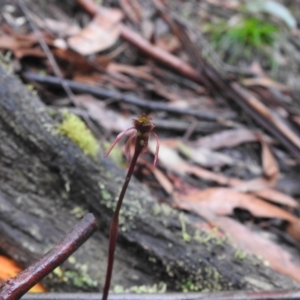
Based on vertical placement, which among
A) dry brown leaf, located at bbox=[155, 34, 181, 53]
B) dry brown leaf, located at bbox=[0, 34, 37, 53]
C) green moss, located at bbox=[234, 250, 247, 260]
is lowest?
dry brown leaf, located at bbox=[155, 34, 181, 53]

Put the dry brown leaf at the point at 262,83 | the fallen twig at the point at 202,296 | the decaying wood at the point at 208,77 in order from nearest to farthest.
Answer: the fallen twig at the point at 202,296, the decaying wood at the point at 208,77, the dry brown leaf at the point at 262,83

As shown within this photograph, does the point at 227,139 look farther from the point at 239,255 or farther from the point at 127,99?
the point at 239,255

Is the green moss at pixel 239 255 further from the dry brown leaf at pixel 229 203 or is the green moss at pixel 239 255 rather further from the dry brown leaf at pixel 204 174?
the dry brown leaf at pixel 204 174

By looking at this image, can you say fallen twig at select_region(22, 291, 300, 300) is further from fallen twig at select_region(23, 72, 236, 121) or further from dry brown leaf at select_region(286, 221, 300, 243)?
fallen twig at select_region(23, 72, 236, 121)

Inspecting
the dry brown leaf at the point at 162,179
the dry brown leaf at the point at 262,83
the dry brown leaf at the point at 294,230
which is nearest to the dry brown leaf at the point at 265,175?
the dry brown leaf at the point at 294,230

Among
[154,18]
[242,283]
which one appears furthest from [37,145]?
[154,18]

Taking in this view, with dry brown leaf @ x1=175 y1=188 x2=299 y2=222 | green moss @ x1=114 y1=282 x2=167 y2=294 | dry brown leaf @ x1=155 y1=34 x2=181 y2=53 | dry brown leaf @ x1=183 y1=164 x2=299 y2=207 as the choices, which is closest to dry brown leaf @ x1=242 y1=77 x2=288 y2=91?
dry brown leaf @ x1=155 y1=34 x2=181 y2=53
